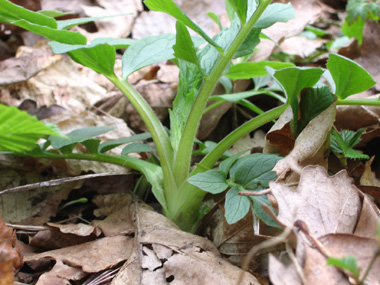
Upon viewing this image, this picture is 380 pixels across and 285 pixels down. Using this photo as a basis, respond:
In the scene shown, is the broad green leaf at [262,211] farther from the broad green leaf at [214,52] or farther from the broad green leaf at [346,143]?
the broad green leaf at [214,52]

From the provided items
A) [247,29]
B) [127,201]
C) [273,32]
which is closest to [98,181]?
[127,201]

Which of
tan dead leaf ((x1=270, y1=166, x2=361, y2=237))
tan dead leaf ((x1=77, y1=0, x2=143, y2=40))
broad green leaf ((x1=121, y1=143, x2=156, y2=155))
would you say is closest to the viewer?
tan dead leaf ((x1=270, y1=166, x2=361, y2=237))

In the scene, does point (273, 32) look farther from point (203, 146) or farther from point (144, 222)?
point (144, 222)

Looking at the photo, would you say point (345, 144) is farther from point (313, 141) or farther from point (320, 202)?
point (320, 202)

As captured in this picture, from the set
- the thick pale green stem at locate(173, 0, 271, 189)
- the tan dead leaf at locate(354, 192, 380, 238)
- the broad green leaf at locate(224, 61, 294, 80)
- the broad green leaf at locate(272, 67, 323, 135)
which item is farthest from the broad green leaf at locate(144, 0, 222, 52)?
the tan dead leaf at locate(354, 192, 380, 238)

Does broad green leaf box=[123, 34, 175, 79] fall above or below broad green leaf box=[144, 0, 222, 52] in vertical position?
below

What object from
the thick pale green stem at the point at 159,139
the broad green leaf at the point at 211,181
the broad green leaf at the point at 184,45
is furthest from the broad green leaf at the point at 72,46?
the broad green leaf at the point at 211,181

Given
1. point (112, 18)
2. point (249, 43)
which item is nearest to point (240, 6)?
point (249, 43)

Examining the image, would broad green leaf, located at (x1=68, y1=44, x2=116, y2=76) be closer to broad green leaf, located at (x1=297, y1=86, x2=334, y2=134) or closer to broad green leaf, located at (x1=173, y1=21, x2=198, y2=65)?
broad green leaf, located at (x1=173, y1=21, x2=198, y2=65)

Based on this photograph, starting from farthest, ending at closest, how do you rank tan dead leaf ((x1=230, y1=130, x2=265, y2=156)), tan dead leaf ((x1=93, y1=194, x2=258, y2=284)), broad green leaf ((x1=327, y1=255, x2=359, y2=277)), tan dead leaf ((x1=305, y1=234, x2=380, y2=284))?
1. tan dead leaf ((x1=230, y1=130, x2=265, y2=156))
2. tan dead leaf ((x1=93, y1=194, x2=258, y2=284))
3. tan dead leaf ((x1=305, y1=234, x2=380, y2=284))
4. broad green leaf ((x1=327, y1=255, x2=359, y2=277))
